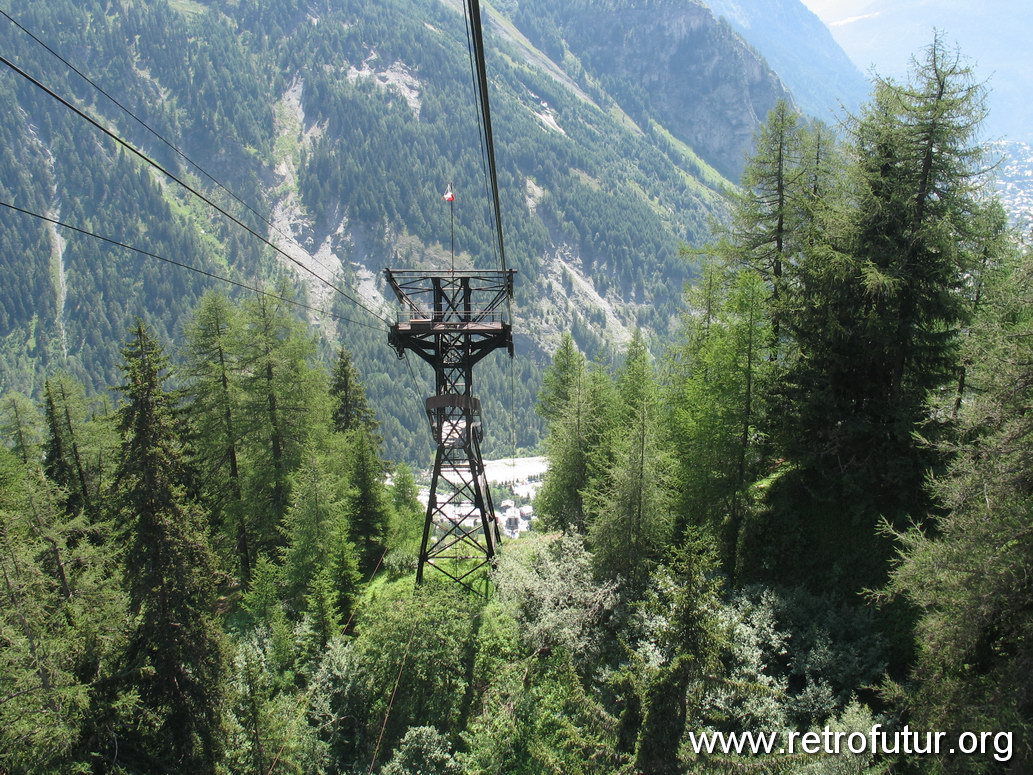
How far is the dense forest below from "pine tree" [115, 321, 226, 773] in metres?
0.07

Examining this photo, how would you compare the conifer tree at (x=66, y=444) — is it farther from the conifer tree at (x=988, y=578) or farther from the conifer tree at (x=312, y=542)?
the conifer tree at (x=988, y=578)

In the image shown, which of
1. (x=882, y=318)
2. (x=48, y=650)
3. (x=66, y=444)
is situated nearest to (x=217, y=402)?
(x=48, y=650)

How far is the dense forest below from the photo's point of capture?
409 inches

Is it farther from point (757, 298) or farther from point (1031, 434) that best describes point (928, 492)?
point (757, 298)

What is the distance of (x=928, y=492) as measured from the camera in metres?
14.5

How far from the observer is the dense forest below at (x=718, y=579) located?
10391 millimetres

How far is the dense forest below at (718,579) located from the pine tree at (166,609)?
7cm

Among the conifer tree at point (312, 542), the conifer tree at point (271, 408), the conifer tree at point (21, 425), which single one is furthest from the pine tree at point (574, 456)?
the conifer tree at point (21, 425)

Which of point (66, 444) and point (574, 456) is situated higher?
point (66, 444)

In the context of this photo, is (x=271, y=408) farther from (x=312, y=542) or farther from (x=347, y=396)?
(x=347, y=396)

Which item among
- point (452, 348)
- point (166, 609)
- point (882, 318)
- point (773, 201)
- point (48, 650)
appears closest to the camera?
point (48, 650)

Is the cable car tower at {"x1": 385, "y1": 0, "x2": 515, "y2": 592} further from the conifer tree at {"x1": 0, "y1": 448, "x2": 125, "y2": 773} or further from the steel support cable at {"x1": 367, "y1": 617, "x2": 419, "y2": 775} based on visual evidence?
the conifer tree at {"x1": 0, "y1": 448, "x2": 125, "y2": 773}

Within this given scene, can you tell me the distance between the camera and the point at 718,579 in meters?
10.7

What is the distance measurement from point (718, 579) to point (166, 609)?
507 inches
